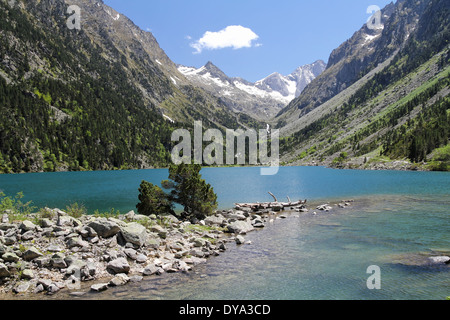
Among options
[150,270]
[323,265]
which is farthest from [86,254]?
[323,265]

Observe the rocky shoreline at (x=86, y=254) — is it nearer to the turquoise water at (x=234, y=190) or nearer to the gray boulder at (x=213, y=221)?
the gray boulder at (x=213, y=221)

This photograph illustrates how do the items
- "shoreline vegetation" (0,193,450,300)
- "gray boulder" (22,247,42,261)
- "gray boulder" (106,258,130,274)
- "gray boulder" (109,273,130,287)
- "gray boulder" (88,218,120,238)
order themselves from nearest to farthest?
1. "shoreline vegetation" (0,193,450,300)
2. "gray boulder" (109,273,130,287)
3. "gray boulder" (22,247,42,261)
4. "gray boulder" (106,258,130,274)
5. "gray boulder" (88,218,120,238)

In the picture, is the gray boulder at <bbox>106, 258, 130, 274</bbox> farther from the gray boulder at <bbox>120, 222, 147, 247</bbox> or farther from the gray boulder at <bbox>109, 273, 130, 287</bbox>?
the gray boulder at <bbox>120, 222, 147, 247</bbox>

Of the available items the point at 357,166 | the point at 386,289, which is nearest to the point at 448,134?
the point at 357,166

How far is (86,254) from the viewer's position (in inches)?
734

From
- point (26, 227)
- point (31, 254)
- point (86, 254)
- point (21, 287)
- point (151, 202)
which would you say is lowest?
point (21, 287)

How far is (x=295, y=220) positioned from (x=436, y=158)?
384 feet

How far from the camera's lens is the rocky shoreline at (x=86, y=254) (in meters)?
15.5

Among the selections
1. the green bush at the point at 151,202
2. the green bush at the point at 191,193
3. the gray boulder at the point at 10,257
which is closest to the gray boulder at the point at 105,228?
the gray boulder at the point at 10,257

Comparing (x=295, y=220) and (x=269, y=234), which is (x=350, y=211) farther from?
(x=269, y=234)

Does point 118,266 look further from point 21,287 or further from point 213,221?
point 213,221

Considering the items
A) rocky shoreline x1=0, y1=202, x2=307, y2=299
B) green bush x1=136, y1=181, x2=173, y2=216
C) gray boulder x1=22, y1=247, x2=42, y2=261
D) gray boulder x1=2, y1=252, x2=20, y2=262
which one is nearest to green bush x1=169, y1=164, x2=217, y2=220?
green bush x1=136, y1=181, x2=173, y2=216

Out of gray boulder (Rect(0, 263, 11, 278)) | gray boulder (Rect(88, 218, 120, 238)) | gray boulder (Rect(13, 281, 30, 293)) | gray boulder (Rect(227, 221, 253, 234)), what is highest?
gray boulder (Rect(88, 218, 120, 238))

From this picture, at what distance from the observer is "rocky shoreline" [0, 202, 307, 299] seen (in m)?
15.5
